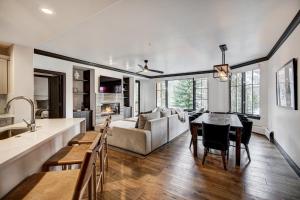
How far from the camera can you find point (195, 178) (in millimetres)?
2443

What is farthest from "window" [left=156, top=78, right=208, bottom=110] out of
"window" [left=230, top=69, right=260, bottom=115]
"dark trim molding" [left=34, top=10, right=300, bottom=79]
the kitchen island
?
the kitchen island

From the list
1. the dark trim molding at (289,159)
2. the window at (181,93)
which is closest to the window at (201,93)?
the window at (181,93)

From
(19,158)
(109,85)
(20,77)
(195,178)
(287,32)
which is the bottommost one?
(195,178)

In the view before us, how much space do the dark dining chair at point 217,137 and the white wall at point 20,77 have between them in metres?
3.88

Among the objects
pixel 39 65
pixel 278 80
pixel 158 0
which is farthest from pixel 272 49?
pixel 39 65

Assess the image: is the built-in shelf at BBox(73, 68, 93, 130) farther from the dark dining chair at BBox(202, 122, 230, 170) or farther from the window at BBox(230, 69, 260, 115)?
the window at BBox(230, 69, 260, 115)

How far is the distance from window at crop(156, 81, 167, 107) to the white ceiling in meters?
4.53

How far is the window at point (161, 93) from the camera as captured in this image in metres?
8.75

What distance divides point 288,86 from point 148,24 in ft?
9.12

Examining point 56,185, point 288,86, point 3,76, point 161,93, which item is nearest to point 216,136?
point 288,86

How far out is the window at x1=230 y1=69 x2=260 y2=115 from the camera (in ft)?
17.3

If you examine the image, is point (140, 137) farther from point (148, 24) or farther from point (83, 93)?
point (83, 93)

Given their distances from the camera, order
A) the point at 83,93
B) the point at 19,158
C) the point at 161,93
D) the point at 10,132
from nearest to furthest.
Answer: the point at 19,158 < the point at 10,132 < the point at 83,93 < the point at 161,93

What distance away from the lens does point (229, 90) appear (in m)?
6.45
